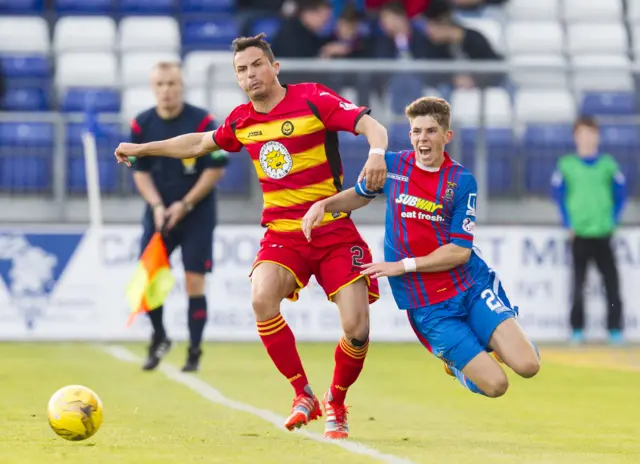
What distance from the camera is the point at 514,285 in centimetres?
1477

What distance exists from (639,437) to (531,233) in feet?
24.9

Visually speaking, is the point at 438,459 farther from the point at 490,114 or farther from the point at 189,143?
the point at 490,114

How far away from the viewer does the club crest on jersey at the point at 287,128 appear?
7.47 metres

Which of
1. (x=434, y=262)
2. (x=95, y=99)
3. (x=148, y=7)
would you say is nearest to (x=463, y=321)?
(x=434, y=262)

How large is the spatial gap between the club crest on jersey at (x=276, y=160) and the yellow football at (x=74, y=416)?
1599 millimetres

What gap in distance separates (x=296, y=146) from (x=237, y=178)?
7.26 metres

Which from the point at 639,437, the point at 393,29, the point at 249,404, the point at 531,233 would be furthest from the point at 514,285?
the point at 639,437

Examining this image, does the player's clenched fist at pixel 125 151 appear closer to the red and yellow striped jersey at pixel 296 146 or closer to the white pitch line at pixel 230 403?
the red and yellow striped jersey at pixel 296 146

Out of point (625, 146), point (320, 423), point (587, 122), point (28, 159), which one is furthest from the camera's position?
point (625, 146)

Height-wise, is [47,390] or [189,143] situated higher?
[189,143]

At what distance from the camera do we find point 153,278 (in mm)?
11172

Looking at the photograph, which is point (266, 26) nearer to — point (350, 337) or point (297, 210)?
point (297, 210)

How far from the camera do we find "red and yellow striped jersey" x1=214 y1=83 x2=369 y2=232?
7473 millimetres

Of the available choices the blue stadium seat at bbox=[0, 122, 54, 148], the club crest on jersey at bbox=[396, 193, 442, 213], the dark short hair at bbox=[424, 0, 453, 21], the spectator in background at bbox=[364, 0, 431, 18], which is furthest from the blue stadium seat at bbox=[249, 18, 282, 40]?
the club crest on jersey at bbox=[396, 193, 442, 213]
